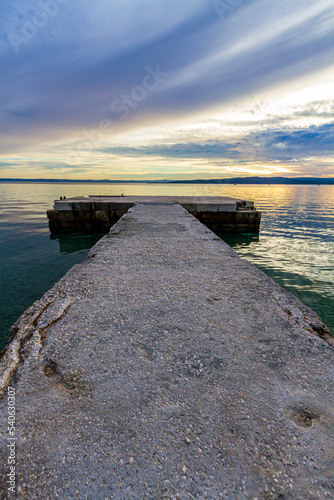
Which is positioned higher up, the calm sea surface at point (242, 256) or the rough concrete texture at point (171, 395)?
the rough concrete texture at point (171, 395)

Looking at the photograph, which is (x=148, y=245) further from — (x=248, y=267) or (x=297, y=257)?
(x=297, y=257)

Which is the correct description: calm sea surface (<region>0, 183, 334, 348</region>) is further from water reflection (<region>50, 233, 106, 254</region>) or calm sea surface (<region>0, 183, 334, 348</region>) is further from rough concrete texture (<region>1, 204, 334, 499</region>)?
rough concrete texture (<region>1, 204, 334, 499</region>)

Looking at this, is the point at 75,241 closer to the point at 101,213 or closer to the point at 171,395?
the point at 101,213

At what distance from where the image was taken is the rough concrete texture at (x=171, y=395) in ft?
3.30

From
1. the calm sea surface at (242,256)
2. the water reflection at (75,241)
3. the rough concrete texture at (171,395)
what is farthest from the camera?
the water reflection at (75,241)

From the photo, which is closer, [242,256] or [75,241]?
[242,256]

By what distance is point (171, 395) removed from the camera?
4.49 ft

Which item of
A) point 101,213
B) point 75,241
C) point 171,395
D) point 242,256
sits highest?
point 171,395

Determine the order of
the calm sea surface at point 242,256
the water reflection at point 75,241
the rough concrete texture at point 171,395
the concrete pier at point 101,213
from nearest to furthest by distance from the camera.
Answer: the rough concrete texture at point 171,395, the calm sea surface at point 242,256, the water reflection at point 75,241, the concrete pier at point 101,213

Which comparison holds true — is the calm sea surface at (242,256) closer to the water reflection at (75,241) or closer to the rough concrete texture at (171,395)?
the water reflection at (75,241)

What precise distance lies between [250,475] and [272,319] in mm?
1261

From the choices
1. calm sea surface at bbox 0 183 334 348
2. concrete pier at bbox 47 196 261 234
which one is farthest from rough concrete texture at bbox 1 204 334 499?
concrete pier at bbox 47 196 261 234

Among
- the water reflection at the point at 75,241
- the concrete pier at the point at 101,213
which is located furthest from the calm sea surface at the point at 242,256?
the concrete pier at the point at 101,213

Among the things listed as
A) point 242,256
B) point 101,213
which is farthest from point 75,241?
point 242,256
